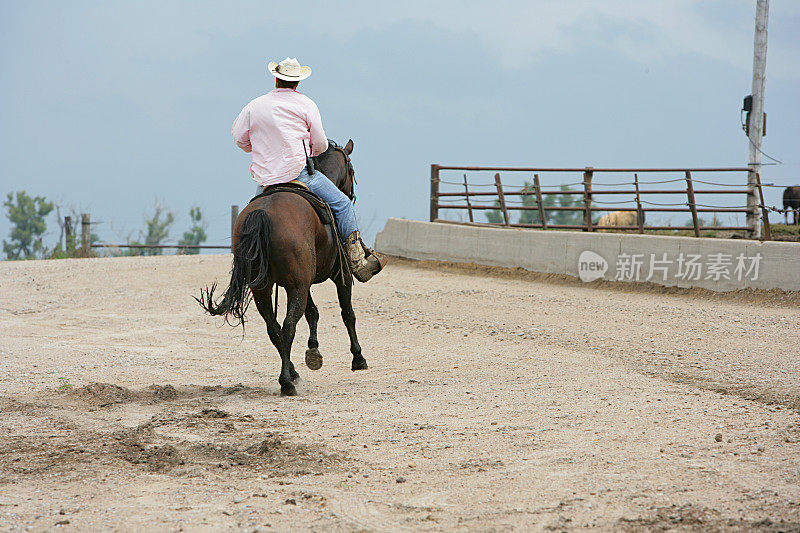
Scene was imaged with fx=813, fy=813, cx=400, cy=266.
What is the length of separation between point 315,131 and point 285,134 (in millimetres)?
384

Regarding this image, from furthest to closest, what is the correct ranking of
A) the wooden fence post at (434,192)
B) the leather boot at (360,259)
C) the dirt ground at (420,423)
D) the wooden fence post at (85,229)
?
the wooden fence post at (85,229), the wooden fence post at (434,192), the leather boot at (360,259), the dirt ground at (420,423)

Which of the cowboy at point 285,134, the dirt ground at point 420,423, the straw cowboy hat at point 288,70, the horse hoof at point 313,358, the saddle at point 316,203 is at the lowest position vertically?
the dirt ground at point 420,423

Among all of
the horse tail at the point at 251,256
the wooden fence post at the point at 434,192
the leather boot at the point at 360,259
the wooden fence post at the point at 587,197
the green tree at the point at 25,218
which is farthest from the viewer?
the green tree at the point at 25,218

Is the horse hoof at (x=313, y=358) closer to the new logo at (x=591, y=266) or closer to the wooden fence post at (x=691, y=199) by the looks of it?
the new logo at (x=591, y=266)

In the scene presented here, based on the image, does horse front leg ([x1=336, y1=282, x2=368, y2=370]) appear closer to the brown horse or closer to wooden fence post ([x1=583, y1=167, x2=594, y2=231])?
the brown horse

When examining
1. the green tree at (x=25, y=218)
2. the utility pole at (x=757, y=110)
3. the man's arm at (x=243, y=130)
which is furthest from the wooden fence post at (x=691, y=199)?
the green tree at (x=25, y=218)

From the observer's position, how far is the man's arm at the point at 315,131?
7316 mm

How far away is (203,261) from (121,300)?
415cm

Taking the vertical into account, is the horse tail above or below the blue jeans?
below

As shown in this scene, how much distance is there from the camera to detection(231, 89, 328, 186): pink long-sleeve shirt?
711cm

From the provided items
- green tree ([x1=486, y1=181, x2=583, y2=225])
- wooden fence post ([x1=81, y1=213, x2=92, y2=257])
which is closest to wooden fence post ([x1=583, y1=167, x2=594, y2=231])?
green tree ([x1=486, y1=181, x2=583, y2=225])

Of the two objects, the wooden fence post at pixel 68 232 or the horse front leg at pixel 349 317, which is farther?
the wooden fence post at pixel 68 232

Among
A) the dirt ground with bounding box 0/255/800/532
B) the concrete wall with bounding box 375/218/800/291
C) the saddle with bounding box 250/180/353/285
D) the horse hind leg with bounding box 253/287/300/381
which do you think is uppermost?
the saddle with bounding box 250/180/353/285

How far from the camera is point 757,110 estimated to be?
17266 mm
